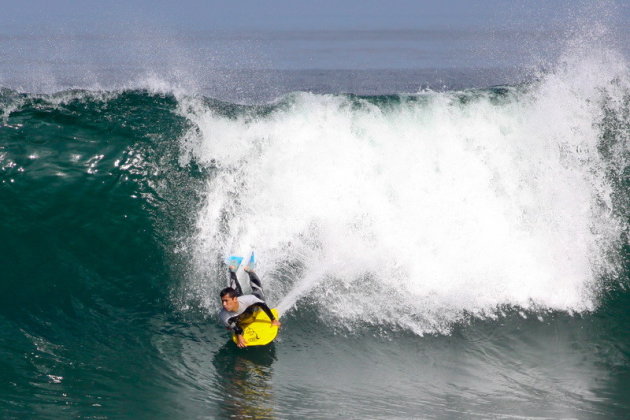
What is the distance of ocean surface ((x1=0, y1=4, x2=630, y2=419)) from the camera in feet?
23.2

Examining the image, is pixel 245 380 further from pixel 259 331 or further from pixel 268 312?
pixel 268 312

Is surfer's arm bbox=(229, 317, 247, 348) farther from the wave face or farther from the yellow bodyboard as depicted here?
the wave face

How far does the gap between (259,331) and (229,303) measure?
0.48m

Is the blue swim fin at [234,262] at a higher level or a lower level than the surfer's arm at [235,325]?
higher

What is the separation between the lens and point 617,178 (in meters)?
11.6

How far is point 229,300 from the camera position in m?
7.49

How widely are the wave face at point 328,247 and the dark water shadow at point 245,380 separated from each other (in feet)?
0.09

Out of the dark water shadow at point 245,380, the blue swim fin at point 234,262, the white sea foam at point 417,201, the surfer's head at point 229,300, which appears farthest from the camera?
the white sea foam at point 417,201

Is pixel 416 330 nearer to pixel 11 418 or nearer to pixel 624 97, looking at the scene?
pixel 11 418

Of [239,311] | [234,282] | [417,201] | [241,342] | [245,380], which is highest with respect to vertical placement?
[417,201]

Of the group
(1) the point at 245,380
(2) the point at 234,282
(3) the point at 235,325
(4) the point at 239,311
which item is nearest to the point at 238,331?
(3) the point at 235,325

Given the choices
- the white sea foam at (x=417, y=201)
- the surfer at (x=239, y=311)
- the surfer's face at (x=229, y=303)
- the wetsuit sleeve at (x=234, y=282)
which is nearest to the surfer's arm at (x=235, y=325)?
→ the surfer at (x=239, y=311)

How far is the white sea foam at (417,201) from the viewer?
30.9 feet

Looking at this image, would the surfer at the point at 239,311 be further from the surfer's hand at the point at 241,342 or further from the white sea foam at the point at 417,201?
the white sea foam at the point at 417,201
